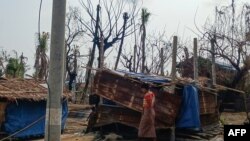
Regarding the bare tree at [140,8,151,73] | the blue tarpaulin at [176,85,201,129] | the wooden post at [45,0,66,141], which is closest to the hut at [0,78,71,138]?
the blue tarpaulin at [176,85,201,129]

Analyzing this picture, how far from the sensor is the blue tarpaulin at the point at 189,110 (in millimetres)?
14938

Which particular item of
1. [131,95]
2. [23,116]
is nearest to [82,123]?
[23,116]

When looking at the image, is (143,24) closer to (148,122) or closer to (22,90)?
(22,90)

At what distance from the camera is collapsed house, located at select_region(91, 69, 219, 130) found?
1502cm

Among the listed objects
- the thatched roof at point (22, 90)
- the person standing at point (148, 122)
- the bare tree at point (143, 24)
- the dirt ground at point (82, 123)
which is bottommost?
the dirt ground at point (82, 123)

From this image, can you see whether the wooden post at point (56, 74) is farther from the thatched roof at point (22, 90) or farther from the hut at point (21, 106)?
the thatched roof at point (22, 90)

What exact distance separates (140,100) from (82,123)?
8.24m

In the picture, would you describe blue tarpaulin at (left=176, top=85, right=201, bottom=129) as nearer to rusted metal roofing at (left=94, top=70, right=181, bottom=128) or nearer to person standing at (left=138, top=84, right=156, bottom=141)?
rusted metal roofing at (left=94, top=70, right=181, bottom=128)

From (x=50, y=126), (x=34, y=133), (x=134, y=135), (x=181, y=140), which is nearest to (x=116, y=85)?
(x=134, y=135)

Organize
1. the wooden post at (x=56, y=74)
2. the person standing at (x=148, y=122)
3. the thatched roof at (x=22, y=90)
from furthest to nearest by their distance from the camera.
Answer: the thatched roof at (x=22, y=90)
the person standing at (x=148, y=122)
the wooden post at (x=56, y=74)

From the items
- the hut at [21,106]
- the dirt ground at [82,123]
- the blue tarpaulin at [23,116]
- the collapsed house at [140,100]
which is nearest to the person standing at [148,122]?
the collapsed house at [140,100]

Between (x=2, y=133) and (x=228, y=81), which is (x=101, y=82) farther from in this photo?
(x=228, y=81)

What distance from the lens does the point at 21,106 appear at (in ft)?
56.6

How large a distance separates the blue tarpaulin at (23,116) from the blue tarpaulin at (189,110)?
5441mm
